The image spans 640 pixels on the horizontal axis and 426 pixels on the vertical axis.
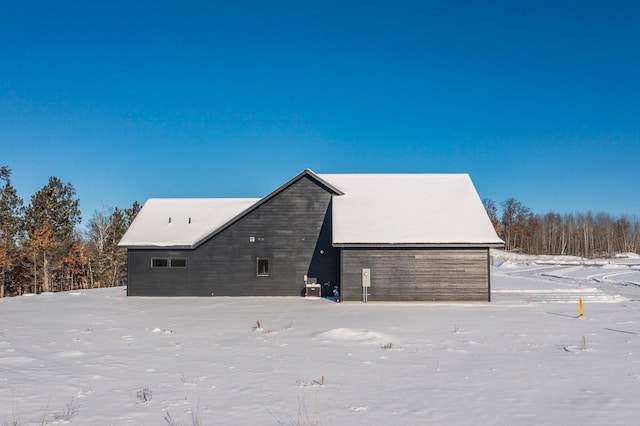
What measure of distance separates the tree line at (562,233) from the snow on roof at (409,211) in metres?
64.3

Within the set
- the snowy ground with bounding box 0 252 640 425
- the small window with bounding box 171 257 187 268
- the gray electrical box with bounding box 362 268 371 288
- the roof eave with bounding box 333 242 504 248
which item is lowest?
the snowy ground with bounding box 0 252 640 425

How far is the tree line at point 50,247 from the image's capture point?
36.9m

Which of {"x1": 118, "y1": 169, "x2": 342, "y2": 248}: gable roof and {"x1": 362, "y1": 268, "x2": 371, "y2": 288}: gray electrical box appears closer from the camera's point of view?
{"x1": 362, "y1": 268, "x2": 371, "y2": 288}: gray electrical box

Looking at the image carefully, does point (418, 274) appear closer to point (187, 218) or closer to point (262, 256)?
point (262, 256)

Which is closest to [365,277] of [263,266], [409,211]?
[409,211]

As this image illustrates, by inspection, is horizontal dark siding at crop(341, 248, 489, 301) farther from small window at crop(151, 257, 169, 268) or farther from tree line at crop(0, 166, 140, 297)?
tree line at crop(0, 166, 140, 297)

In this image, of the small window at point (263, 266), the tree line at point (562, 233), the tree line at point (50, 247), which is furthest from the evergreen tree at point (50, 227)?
the tree line at point (562, 233)

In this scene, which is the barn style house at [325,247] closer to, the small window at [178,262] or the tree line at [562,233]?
the small window at [178,262]

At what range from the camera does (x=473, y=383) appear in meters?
7.58

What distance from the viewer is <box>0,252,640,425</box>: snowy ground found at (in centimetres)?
618

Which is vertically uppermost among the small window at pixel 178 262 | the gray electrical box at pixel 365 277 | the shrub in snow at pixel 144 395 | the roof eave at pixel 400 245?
the roof eave at pixel 400 245

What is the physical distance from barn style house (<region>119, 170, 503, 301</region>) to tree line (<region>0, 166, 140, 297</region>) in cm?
1773

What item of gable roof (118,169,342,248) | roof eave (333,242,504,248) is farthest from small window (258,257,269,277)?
roof eave (333,242,504,248)

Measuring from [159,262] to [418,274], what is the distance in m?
12.7
